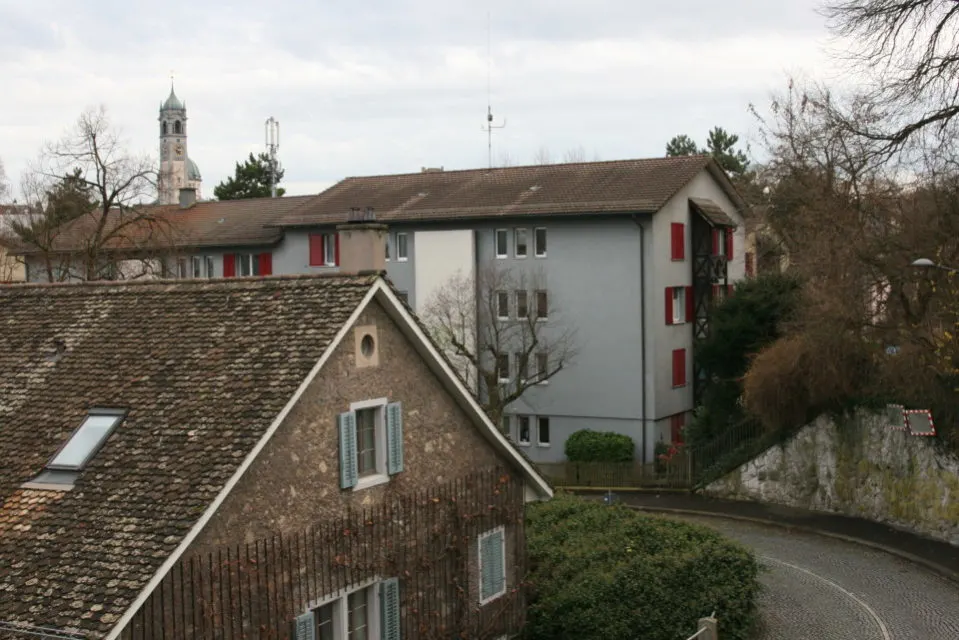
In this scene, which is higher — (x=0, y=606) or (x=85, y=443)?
(x=85, y=443)

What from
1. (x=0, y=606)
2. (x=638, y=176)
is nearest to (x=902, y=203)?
(x=638, y=176)

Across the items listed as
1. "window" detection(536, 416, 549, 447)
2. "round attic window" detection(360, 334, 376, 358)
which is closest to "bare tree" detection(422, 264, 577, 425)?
"window" detection(536, 416, 549, 447)

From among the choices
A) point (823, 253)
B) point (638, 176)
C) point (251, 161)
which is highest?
point (251, 161)

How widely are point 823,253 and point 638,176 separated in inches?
463

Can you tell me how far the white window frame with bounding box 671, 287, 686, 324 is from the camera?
42656 mm

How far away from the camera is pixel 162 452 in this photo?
44.9 feet

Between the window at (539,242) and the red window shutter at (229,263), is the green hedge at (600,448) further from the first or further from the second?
the red window shutter at (229,263)

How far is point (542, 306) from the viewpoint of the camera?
1663 inches

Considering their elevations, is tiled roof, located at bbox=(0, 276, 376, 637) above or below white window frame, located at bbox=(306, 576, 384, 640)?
above

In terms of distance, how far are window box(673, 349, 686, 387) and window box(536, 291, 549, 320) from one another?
16.3 ft

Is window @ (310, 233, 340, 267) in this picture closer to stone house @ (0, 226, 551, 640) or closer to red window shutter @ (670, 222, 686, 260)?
red window shutter @ (670, 222, 686, 260)

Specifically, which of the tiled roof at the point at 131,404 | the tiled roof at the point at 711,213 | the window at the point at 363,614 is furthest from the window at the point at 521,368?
the window at the point at 363,614

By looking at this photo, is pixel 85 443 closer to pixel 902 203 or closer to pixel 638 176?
pixel 902 203

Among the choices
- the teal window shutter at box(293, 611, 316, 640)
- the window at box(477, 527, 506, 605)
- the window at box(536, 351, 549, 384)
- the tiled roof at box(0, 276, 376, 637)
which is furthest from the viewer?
the window at box(536, 351, 549, 384)
